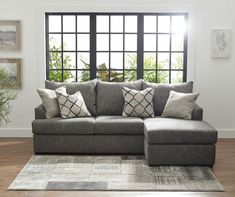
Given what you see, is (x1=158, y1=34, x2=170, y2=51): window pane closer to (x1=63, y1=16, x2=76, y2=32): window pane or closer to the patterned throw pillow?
(x1=63, y1=16, x2=76, y2=32): window pane

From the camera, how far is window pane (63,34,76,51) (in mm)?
7863

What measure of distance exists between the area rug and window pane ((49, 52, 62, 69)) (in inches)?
76.1

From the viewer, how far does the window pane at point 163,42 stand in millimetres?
7859

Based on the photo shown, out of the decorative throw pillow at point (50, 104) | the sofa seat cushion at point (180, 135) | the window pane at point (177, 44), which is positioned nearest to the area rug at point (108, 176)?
the sofa seat cushion at point (180, 135)

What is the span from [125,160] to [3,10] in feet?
10.1

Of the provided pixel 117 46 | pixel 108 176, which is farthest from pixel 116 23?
pixel 108 176

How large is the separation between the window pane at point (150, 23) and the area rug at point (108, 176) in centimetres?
228

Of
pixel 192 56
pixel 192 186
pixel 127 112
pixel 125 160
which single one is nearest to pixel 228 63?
pixel 192 56

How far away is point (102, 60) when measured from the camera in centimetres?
792

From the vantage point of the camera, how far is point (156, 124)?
625 centimetres

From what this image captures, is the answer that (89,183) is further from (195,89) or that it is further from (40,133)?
(195,89)

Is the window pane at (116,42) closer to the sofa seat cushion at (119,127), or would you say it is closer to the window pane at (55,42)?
the window pane at (55,42)

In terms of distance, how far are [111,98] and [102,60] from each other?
93 centimetres

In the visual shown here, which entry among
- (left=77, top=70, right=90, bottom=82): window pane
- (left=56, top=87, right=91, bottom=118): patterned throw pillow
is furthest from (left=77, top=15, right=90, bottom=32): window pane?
(left=56, top=87, right=91, bottom=118): patterned throw pillow
